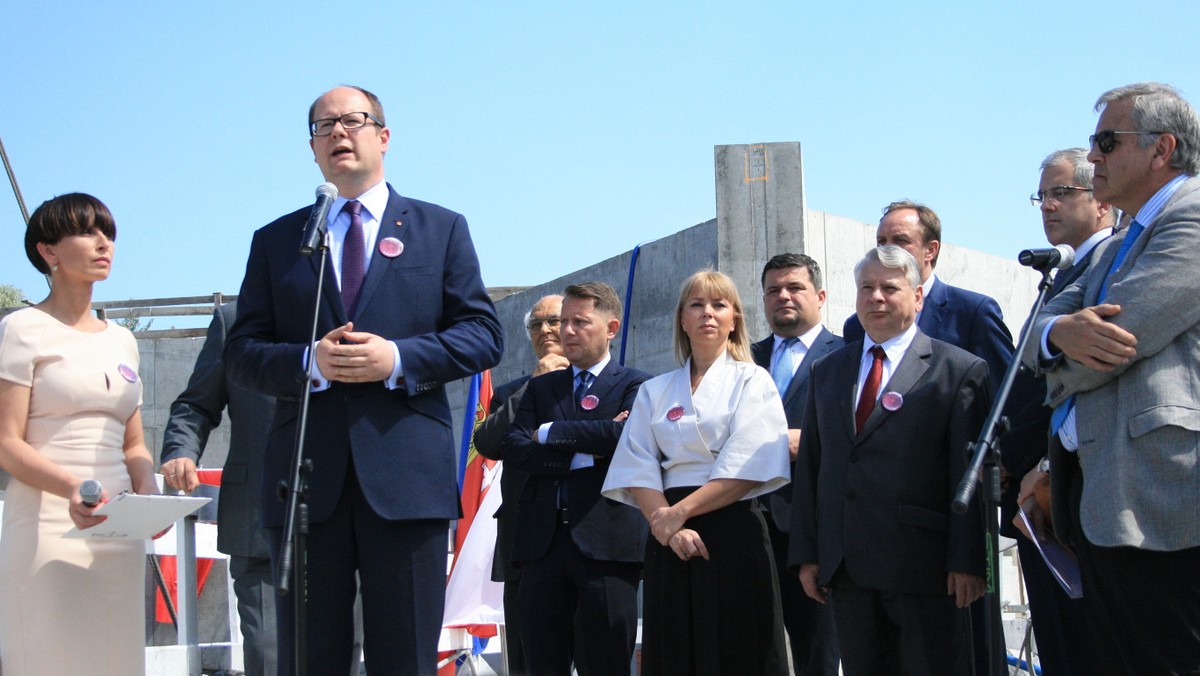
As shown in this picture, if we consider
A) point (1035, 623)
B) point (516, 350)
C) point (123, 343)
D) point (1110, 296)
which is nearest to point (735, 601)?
point (1035, 623)

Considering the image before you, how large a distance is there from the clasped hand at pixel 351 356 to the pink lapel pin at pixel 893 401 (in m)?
1.73

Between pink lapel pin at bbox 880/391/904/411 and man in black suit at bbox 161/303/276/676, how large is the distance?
219cm

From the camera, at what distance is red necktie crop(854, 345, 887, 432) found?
4117 millimetres

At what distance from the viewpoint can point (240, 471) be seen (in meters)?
4.62

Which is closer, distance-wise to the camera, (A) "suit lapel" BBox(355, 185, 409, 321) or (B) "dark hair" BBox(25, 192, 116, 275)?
(A) "suit lapel" BBox(355, 185, 409, 321)

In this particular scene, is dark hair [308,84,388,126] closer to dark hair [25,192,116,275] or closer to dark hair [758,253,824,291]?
dark hair [25,192,116,275]

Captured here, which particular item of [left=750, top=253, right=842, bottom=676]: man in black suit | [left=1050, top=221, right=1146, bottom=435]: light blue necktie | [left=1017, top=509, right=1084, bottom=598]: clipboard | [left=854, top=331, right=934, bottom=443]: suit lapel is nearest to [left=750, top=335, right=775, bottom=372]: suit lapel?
[left=750, top=253, right=842, bottom=676]: man in black suit

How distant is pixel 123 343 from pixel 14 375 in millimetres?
377

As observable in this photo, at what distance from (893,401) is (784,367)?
1.19 metres

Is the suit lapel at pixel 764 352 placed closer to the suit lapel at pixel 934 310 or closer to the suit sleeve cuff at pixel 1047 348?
the suit lapel at pixel 934 310

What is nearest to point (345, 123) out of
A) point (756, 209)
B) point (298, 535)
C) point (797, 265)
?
point (298, 535)

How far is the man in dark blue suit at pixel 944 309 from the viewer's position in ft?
15.4

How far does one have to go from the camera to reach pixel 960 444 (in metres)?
3.93

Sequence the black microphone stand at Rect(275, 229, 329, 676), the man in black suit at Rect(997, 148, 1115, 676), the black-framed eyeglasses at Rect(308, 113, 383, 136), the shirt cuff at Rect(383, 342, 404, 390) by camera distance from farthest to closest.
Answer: the man in black suit at Rect(997, 148, 1115, 676) → the black-framed eyeglasses at Rect(308, 113, 383, 136) → the shirt cuff at Rect(383, 342, 404, 390) → the black microphone stand at Rect(275, 229, 329, 676)
